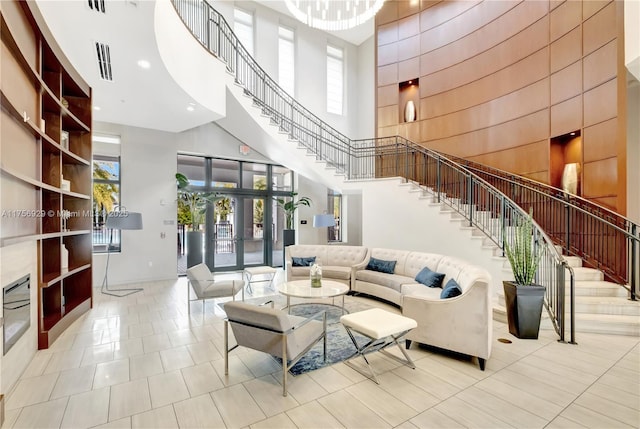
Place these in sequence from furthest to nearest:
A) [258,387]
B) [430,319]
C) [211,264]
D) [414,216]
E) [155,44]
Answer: [211,264] → [414,216] → [155,44] → [430,319] → [258,387]

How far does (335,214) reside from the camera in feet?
34.5

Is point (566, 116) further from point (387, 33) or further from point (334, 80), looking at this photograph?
point (334, 80)

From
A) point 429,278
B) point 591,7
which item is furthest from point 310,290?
point 591,7

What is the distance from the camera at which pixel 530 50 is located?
263 inches

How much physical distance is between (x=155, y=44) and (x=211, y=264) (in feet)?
18.1

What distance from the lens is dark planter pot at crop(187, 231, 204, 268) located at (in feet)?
24.5

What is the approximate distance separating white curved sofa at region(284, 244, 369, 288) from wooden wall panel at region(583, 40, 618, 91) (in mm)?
5136

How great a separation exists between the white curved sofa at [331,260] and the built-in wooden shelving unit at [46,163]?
349 cm

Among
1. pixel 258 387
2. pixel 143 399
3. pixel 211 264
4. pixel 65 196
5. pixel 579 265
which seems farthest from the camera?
pixel 211 264

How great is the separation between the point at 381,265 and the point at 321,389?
335cm

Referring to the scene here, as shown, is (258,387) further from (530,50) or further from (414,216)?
(530,50)

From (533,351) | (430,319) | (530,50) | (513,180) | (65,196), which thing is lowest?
(533,351)

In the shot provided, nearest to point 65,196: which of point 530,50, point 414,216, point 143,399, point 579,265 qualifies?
point 143,399

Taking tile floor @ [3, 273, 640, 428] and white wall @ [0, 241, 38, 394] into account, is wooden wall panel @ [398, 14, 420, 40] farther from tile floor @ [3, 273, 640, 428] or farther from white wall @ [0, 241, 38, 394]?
white wall @ [0, 241, 38, 394]
